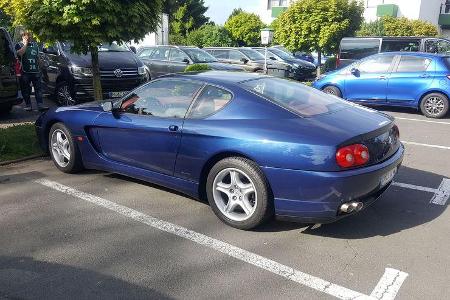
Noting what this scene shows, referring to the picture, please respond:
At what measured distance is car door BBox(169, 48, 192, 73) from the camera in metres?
14.4

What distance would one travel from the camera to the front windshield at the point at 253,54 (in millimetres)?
18938

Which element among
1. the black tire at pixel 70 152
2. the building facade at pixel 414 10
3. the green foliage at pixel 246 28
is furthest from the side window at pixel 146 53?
the green foliage at pixel 246 28

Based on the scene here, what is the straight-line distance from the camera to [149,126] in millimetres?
4633

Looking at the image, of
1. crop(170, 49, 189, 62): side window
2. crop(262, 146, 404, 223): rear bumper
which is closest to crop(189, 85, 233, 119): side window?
crop(262, 146, 404, 223): rear bumper

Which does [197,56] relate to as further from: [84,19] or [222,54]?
[84,19]

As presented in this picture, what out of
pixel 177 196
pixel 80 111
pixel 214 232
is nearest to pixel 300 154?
pixel 214 232

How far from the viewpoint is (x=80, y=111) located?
5.43 meters

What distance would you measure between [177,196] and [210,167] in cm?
85

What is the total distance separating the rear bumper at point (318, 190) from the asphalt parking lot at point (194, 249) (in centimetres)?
29

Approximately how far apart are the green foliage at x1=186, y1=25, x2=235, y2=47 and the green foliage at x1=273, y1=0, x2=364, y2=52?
16.5m

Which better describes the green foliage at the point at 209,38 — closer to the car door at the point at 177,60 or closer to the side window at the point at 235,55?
the side window at the point at 235,55

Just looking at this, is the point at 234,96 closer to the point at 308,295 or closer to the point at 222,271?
the point at 222,271

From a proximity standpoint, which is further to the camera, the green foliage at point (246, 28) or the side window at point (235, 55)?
the green foliage at point (246, 28)

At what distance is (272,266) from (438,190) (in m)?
2.76
